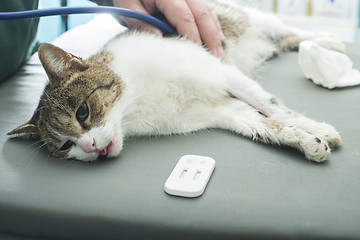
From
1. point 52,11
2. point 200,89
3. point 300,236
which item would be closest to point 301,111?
point 200,89

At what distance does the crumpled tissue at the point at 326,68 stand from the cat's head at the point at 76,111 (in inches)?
29.1

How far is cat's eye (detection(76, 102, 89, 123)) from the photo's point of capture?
1.01m

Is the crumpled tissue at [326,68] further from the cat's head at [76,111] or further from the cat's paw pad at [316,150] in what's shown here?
the cat's head at [76,111]

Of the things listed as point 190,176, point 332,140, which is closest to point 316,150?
point 332,140

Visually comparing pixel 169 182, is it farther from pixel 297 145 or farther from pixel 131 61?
pixel 131 61

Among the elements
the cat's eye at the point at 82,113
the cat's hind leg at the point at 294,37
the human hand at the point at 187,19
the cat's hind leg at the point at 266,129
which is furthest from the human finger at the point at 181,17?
the cat's hind leg at the point at 294,37

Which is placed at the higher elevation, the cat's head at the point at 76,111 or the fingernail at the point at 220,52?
the cat's head at the point at 76,111

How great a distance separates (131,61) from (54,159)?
1.34ft

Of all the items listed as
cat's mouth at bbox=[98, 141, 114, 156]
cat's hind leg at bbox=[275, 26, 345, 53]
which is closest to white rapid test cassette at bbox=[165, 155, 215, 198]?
cat's mouth at bbox=[98, 141, 114, 156]

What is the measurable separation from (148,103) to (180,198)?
43cm

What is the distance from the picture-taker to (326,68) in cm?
134

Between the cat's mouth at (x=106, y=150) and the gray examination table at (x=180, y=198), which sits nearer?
the gray examination table at (x=180, y=198)

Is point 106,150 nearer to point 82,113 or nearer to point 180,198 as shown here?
point 82,113

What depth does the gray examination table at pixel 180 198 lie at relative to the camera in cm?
72
